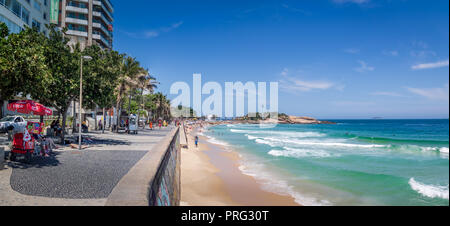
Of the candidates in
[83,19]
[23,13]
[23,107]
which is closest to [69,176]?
[23,107]

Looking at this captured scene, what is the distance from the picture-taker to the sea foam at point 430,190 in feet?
45.1

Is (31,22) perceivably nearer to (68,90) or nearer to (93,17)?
(68,90)

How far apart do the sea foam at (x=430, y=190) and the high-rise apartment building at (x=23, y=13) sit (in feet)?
95.3

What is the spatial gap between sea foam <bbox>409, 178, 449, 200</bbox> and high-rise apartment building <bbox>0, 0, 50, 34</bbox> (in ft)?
95.3

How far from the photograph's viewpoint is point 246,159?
24.6 meters

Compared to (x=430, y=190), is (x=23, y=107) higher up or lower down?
higher up

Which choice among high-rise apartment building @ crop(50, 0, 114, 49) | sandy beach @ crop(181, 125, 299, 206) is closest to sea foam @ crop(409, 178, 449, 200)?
sandy beach @ crop(181, 125, 299, 206)

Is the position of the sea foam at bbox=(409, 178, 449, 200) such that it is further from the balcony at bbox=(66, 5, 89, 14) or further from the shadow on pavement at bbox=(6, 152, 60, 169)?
the balcony at bbox=(66, 5, 89, 14)

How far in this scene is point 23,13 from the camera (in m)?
29.2

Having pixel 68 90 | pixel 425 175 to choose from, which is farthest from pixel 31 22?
pixel 425 175

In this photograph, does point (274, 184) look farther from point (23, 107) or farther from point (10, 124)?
point (10, 124)

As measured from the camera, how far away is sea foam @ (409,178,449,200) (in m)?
13.7

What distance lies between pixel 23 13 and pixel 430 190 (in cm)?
3793

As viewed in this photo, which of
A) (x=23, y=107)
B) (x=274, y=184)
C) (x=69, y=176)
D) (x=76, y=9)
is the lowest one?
(x=274, y=184)
